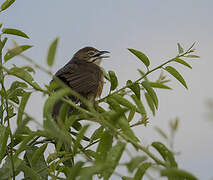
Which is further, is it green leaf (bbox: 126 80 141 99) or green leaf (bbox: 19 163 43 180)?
green leaf (bbox: 126 80 141 99)

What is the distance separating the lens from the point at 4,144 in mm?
2590

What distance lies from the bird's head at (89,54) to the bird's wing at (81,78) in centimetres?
147

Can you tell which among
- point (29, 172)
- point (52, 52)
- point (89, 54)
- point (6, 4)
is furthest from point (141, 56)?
point (89, 54)

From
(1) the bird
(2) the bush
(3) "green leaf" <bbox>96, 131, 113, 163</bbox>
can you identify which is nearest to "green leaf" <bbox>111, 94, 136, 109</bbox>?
(2) the bush

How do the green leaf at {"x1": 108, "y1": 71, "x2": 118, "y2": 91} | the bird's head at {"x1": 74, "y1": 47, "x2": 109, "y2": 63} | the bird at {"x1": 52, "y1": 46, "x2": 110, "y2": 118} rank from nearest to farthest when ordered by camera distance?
1. the green leaf at {"x1": 108, "y1": 71, "x2": 118, "y2": 91}
2. the bird at {"x1": 52, "y1": 46, "x2": 110, "y2": 118}
3. the bird's head at {"x1": 74, "y1": 47, "x2": 109, "y2": 63}

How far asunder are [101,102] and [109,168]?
2259 mm

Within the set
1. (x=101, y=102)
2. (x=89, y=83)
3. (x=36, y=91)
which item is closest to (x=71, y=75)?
(x=89, y=83)

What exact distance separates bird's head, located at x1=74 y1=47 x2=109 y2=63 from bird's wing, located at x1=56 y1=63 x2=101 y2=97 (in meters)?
1.47

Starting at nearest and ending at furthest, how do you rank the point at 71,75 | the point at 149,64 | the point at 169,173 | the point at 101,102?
the point at 169,173 < the point at 149,64 < the point at 101,102 < the point at 71,75

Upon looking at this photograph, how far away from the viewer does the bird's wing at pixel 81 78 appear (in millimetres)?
5238

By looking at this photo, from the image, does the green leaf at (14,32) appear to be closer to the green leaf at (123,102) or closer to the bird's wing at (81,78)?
the green leaf at (123,102)

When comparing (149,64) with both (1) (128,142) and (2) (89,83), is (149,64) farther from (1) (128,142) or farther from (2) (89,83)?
(2) (89,83)

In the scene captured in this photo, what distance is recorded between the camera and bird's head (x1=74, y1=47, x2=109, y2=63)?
737 centimetres

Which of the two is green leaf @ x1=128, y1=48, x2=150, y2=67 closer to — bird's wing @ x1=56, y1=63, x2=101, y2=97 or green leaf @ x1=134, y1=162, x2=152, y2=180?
green leaf @ x1=134, y1=162, x2=152, y2=180
